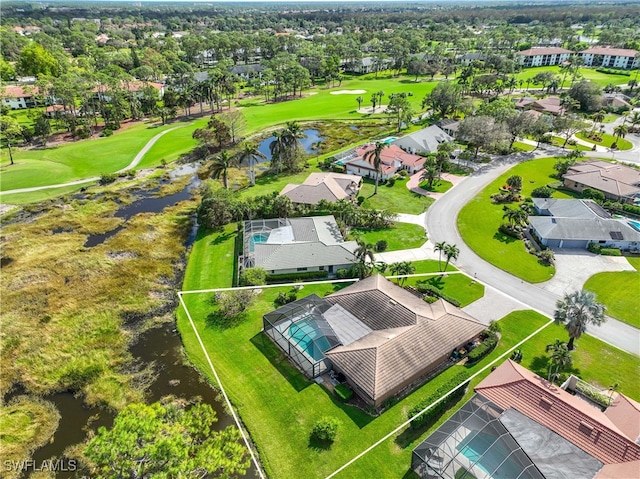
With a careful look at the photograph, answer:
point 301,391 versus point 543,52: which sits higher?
point 543,52

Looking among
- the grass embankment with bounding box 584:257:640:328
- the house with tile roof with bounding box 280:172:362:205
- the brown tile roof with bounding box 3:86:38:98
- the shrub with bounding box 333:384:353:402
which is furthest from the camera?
the brown tile roof with bounding box 3:86:38:98

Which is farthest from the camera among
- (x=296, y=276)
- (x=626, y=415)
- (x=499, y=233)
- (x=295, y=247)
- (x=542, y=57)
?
(x=542, y=57)

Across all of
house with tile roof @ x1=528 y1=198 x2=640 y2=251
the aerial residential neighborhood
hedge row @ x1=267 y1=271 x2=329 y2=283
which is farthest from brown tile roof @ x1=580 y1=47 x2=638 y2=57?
hedge row @ x1=267 y1=271 x2=329 y2=283

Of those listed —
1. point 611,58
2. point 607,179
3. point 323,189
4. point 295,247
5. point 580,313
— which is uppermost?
point 611,58

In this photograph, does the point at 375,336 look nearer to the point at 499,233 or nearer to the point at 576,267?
the point at 576,267

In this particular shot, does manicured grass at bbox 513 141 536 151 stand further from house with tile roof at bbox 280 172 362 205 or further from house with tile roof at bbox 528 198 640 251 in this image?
house with tile roof at bbox 280 172 362 205

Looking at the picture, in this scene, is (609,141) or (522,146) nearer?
(522,146)

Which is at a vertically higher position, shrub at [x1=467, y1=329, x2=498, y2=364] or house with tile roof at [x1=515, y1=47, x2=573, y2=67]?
house with tile roof at [x1=515, y1=47, x2=573, y2=67]

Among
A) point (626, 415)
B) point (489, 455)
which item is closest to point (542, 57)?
point (626, 415)
